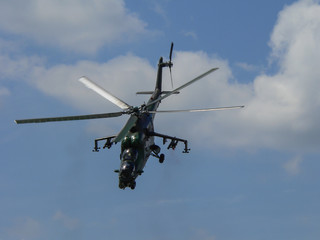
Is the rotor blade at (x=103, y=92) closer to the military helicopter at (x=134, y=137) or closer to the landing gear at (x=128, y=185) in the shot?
the military helicopter at (x=134, y=137)

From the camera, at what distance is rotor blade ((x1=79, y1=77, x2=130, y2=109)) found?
2283 inches

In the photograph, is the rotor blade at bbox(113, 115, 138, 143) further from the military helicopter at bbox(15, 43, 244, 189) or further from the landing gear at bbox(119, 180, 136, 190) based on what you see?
the landing gear at bbox(119, 180, 136, 190)

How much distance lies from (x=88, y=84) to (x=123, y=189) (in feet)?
50.9

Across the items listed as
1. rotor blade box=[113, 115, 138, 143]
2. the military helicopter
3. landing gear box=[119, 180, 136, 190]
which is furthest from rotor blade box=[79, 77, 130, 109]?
landing gear box=[119, 180, 136, 190]

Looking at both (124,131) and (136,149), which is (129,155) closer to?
(136,149)

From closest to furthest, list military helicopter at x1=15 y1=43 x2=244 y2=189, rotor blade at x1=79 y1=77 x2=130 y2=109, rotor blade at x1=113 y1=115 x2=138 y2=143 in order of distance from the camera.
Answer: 1. rotor blade at x1=113 y1=115 x2=138 y2=143
2. military helicopter at x1=15 y1=43 x2=244 y2=189
3. rotor blade at x1=79 y1=77 x2=130 y2=109

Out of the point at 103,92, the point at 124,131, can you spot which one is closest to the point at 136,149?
the point at 103,92

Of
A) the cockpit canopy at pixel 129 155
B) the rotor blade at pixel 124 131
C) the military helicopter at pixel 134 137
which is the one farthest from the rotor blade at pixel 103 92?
the rotor blade at pixel 124 131

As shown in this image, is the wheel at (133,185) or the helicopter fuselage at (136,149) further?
the wheel at (133,185)

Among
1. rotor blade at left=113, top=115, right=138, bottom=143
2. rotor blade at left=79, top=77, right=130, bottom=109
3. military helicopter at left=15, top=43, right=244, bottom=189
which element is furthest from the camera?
rotor blade at left=79, top=77, right=130, bottom=109

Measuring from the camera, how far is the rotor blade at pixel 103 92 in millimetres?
58000

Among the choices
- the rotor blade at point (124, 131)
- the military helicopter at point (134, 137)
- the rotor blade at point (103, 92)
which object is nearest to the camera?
the rotor blade at point (124, 131)

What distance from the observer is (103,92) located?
197 feet

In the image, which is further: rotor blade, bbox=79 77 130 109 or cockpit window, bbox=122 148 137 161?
rotor blade, bbox=79 77 130 109
